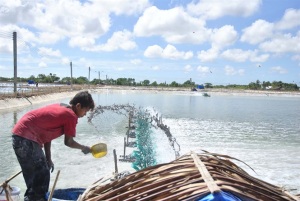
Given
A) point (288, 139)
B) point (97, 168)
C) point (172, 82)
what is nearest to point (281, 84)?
point (172, 82)

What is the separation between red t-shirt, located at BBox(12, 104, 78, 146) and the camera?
12.3 ft

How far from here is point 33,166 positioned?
12.6ft

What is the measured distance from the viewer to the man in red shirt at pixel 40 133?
3.77 meters

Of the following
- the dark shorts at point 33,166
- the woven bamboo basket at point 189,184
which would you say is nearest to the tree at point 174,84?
the dark shorts at point 33,166

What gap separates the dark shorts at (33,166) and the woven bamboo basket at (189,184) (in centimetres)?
154

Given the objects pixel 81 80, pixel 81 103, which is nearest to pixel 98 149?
pixel 81 103

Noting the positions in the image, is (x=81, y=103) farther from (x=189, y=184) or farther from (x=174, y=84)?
(x=174, y=84)

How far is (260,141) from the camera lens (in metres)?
16.8

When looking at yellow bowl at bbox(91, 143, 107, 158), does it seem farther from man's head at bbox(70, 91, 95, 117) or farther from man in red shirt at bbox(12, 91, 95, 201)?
man's head at bbox(70, 91, 95, 117)

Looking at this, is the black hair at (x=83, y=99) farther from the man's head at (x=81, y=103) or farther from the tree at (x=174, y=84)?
the tree at (x=174, y=84)

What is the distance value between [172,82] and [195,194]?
129 m

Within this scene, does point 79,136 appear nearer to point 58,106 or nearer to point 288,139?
point 288,139

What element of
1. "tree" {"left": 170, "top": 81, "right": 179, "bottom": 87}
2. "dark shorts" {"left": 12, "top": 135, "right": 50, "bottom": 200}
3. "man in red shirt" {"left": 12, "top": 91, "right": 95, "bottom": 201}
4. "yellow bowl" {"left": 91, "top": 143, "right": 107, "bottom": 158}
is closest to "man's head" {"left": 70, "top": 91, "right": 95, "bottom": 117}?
"man in red shirt" {"left": 12, "top": 91, "right": 95, "bottom": 201}

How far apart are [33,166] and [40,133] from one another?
0.36 meters
